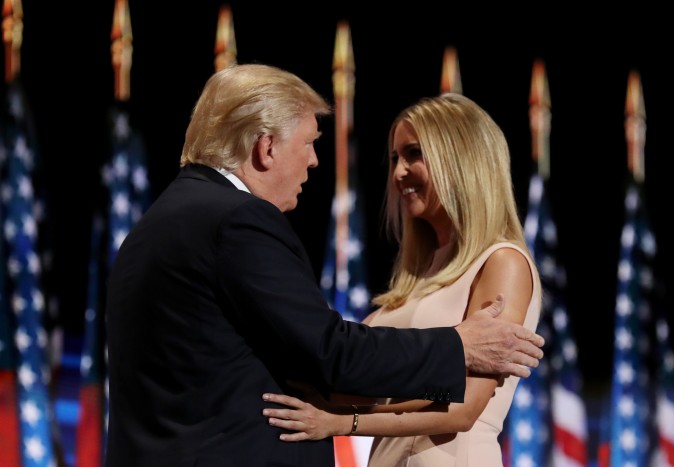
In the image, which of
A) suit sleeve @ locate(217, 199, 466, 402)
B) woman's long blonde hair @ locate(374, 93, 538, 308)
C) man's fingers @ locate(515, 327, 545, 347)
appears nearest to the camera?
suit sleeve @ locate(217, 199, 466, 402)

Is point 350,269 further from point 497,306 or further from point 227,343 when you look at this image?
point 227,343

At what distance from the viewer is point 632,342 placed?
Answer: 572 centimetres

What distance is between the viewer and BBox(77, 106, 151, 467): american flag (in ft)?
14.0

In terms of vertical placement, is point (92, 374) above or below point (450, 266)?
below

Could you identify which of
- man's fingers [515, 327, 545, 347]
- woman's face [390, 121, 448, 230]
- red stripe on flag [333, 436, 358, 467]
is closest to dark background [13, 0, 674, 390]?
red stripe on flag [333, 436, 358, 467]

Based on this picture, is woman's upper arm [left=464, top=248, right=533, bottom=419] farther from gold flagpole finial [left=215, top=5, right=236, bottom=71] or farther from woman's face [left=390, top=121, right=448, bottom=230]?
gold flagpole finial [left=215, top=5, right=236, bottom=71]

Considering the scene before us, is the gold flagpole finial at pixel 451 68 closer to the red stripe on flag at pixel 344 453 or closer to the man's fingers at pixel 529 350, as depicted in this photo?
the red stripe on flag at pixel 344 453

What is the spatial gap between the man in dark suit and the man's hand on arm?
Result: 6cm

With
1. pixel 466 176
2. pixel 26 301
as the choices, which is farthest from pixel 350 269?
pixel 466 176

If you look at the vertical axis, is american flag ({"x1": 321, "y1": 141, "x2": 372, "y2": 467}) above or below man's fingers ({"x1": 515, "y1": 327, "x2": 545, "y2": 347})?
below

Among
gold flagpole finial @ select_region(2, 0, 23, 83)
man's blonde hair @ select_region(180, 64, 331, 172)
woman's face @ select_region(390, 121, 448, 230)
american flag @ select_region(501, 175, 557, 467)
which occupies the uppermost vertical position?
gold flagpole finial @ select_region(2, 0, 23, 83)

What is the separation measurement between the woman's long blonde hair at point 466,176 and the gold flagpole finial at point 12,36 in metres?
2.65

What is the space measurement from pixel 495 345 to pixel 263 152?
1.72ft

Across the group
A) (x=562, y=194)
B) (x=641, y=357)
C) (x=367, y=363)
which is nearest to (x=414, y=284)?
(x=367, y=363)
